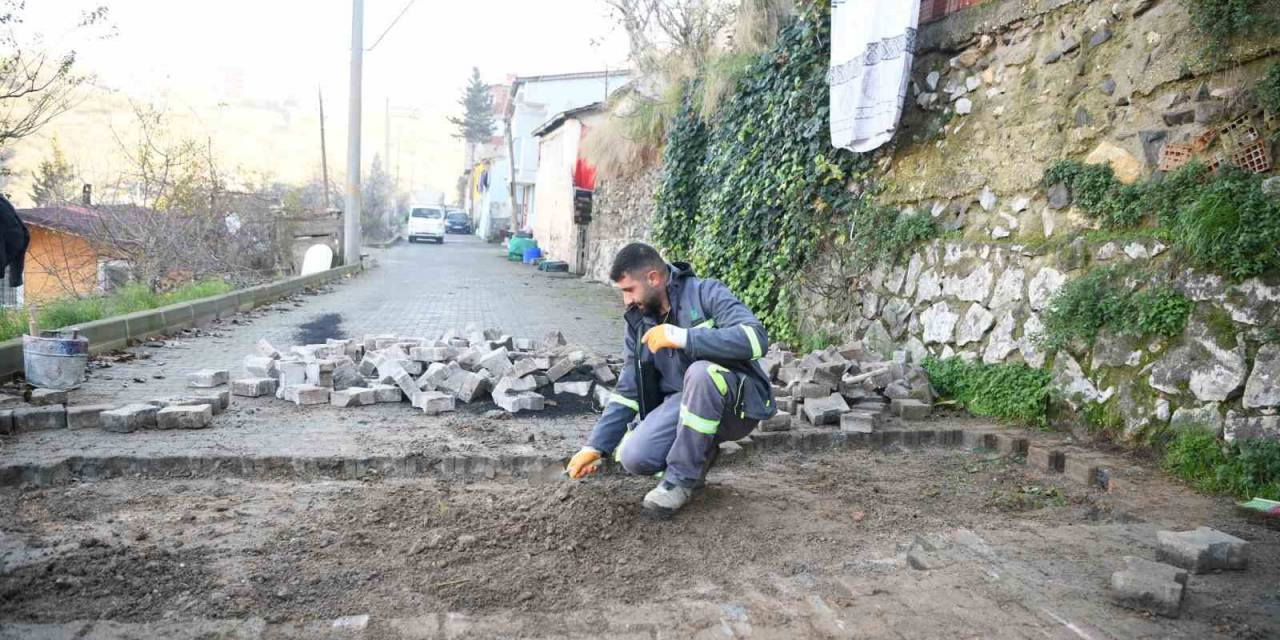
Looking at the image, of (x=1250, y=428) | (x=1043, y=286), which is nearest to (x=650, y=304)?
(x=1250, y=428)

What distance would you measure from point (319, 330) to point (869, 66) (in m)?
7.34

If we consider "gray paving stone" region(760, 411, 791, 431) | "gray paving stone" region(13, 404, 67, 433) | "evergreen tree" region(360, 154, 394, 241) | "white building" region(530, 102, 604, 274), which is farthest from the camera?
"evergreen tree" region(360, 154, 394, 241)

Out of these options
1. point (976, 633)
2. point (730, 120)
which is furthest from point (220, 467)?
point (730, 120)

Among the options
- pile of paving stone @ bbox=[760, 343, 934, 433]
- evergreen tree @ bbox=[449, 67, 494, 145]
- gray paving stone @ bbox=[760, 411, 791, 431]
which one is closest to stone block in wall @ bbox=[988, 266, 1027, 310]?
pile of paving stone @ bbox=[760, 343, 934, 433]

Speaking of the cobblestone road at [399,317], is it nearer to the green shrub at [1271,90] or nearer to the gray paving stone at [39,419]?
the gray paving stone at [39,419]

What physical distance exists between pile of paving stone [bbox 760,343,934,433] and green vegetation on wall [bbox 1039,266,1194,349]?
101 cm

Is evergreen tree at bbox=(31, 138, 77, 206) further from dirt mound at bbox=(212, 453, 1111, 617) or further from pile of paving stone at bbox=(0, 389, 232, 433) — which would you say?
dirt mound at bbox=(212, 453, 1111, 617)

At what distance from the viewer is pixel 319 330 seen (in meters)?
10.3

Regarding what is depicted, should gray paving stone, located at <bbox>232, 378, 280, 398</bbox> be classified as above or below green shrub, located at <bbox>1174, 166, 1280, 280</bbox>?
below

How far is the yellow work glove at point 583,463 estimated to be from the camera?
406 cm

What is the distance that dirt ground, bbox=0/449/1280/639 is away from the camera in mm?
2750

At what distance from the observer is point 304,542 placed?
3.43 m

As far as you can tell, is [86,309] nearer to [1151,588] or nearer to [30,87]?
[30,87]

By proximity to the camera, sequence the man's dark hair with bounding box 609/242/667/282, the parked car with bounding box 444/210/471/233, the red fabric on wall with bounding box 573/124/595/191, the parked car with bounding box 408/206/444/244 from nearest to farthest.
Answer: the man's dark hair with bounding box 609/242/667/282, the red fabric on wall with bounding box 573/124/595/191, the parked car with bounding box 408/206/444/244, the parked car with bounding box 444/210/471/233
